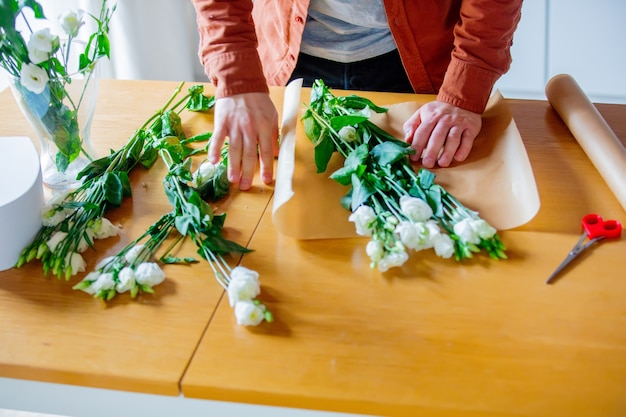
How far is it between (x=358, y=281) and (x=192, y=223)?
0.27 meters

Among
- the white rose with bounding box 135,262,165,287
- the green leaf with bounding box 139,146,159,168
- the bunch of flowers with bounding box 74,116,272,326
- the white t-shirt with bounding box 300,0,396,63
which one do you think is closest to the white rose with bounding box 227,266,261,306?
the bunch of flowers with bounding box 74,116,272,326

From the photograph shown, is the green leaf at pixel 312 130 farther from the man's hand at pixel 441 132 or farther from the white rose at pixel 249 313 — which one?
the white rose at pixel 249 313

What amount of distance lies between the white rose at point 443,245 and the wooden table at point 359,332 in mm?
21

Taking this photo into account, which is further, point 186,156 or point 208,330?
point 186,156

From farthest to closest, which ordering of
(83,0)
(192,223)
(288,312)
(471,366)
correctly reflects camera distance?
(83,0), (192,223), (288,312), (471,366)

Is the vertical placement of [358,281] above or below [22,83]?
below

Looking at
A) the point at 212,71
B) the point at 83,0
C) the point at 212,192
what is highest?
the point at 212,71

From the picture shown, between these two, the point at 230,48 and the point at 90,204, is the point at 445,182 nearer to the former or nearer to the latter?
the point at 230,48

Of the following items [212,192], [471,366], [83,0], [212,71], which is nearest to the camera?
[471,366]

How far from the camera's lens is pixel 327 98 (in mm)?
1351

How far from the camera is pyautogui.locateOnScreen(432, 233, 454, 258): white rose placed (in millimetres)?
1008

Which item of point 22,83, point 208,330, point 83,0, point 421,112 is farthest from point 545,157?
point 83,0

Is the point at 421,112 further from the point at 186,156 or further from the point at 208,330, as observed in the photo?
the point at 208,330

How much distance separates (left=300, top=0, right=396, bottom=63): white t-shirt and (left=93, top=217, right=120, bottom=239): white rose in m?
0.66
